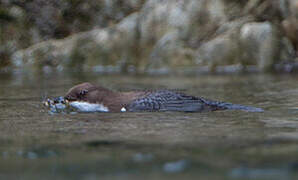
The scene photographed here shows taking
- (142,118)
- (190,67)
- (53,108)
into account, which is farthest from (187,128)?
(190,67)

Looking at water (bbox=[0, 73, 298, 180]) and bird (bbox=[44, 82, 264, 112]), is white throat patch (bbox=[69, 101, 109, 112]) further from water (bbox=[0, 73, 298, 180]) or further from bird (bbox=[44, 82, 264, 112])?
water (bbox=[0, 73, 298, 180])

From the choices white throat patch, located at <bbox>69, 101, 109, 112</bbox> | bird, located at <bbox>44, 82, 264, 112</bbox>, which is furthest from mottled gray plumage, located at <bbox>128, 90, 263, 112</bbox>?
white throat patch, located at <bbox>69, 101, 109, 112</bbox>

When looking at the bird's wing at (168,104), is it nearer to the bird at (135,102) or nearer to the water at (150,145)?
the bird at (135,102)

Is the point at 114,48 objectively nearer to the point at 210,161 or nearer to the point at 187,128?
the point at 187,128

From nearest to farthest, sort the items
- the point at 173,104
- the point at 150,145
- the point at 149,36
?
1. the point at 150,145
2. the point at 173,104
3. the point at 149,36

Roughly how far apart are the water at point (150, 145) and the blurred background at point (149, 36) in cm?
860

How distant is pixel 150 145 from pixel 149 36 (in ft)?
42.0

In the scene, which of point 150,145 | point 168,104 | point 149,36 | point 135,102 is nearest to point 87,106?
point 135,102

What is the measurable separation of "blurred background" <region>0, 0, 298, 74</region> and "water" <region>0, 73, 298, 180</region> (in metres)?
8.60

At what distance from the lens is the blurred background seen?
47.0ft

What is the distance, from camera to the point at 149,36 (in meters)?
15.9

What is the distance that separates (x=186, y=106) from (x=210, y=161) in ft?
9.44

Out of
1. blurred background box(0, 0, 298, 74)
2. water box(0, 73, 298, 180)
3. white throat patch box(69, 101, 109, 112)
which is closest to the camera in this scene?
water box(0, 73, 298, 180)

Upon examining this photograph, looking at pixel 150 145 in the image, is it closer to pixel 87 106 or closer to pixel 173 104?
pixel 173 104
